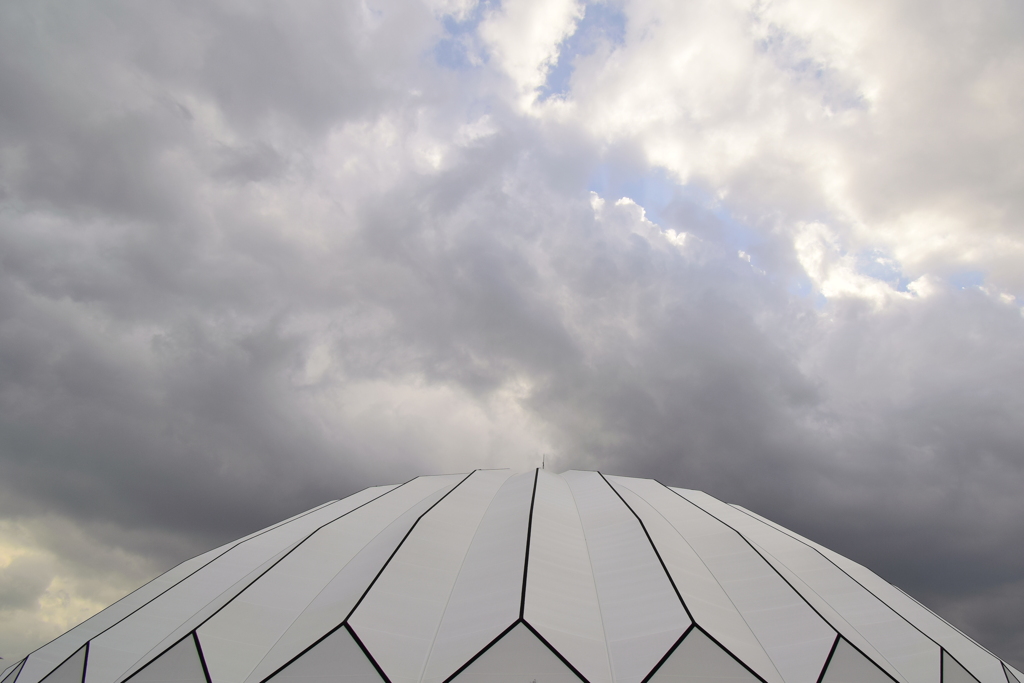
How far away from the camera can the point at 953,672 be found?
24859 mm

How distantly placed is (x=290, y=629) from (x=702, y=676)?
16579 millimetres

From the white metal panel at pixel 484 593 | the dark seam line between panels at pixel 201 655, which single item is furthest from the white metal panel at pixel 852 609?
the dark seam line between panels at pixel 201 655

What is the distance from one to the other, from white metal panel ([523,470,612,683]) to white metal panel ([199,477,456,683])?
8.18 metres

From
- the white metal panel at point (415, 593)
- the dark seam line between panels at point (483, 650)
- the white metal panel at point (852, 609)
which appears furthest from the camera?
the white metal panel at point (852, 609)

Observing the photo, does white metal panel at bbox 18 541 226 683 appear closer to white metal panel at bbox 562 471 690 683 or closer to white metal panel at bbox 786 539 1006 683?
white metal panel at bbox 562 471 690 683

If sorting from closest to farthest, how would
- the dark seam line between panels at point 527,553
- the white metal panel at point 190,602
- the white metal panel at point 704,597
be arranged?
1. the dark seam line between panels at point 527,553
2. the white metal panel at point 704,597
3. the white metal panel at point 190,602

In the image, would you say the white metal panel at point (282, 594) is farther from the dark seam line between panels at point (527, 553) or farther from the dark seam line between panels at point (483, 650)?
the dark seam line between panels at point (527, 553)

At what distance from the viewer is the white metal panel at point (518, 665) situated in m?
18.9

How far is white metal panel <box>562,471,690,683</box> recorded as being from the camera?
20.2 metres

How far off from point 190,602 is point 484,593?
16.6 meters

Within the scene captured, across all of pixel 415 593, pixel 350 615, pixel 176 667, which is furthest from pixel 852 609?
pixel 176 667

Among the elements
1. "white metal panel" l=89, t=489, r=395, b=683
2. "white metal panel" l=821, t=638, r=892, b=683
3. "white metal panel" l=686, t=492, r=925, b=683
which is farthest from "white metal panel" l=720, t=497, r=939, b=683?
"white metal panel" l=89, t=489, r=395, b=683

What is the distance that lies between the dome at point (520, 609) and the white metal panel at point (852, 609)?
107 millimetres

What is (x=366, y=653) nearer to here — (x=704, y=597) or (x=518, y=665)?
(x=518, y=665)
